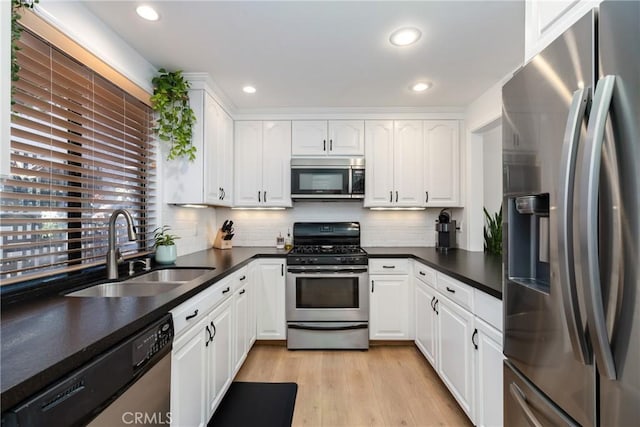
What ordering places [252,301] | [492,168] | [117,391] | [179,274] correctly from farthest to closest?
[492,168], [252,301], [179,274], [117,391]

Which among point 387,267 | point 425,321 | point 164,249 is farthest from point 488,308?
point 164,249

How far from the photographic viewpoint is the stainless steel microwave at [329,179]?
10.2 ft

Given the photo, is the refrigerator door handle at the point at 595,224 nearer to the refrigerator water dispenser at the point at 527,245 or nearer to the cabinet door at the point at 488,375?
the refrigerator water dispenser at the point at 527,245

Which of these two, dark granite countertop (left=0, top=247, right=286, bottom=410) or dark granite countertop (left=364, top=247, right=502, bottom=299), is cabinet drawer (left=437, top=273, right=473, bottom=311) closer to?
dark granite countertop (left=364, top=247, right=502, bottom=299)

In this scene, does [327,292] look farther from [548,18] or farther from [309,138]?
[548,18]

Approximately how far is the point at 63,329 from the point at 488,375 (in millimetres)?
1857

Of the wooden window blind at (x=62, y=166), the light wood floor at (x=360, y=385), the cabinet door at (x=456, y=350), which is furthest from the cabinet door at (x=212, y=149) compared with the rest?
the cabinet door at (x=456, y=350)

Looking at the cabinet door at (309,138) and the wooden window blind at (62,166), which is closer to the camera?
the wooden window blind at (62,166)

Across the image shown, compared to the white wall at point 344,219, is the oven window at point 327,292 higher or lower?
lower

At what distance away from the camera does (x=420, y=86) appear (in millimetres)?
2635

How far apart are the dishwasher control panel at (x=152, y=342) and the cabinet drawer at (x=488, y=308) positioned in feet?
4.91

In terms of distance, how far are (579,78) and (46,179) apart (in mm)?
2126

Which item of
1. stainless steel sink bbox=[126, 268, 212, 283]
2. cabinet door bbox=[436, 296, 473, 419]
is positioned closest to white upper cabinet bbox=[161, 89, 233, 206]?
stainless steel sink bbox=[126, 268, 212, 283]

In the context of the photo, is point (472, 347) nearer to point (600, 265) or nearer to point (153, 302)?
point (600, 265)
